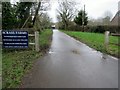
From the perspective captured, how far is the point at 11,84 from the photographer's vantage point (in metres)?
6.44

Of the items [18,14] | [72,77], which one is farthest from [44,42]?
[72,77]

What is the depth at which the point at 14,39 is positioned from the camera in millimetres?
13273

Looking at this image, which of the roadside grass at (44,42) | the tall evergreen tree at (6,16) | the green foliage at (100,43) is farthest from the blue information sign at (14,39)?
the green foliage at (100,43)

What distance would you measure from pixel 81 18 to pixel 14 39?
51.3 meters

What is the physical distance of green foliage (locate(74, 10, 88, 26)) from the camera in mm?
58584

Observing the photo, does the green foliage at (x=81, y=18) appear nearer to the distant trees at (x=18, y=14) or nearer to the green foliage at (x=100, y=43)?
the distant trees at (x=18, y=14)

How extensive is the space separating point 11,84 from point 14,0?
18.5 m

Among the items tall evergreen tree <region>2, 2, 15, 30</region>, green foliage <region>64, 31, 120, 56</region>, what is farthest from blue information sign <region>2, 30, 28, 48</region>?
green foliage <region>64, 31, 120, 56</region>

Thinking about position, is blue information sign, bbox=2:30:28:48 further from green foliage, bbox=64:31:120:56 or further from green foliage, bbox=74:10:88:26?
green foliage, bbox=74:10:88:26

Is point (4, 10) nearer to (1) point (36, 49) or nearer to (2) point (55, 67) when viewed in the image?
(1) point (36, 49)

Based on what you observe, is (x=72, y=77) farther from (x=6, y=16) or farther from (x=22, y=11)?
(x=22, y=11)

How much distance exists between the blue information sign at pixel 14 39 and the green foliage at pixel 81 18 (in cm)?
4565

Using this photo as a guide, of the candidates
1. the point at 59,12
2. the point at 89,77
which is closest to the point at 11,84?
the point at 89,77

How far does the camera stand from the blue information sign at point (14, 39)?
13.3m
